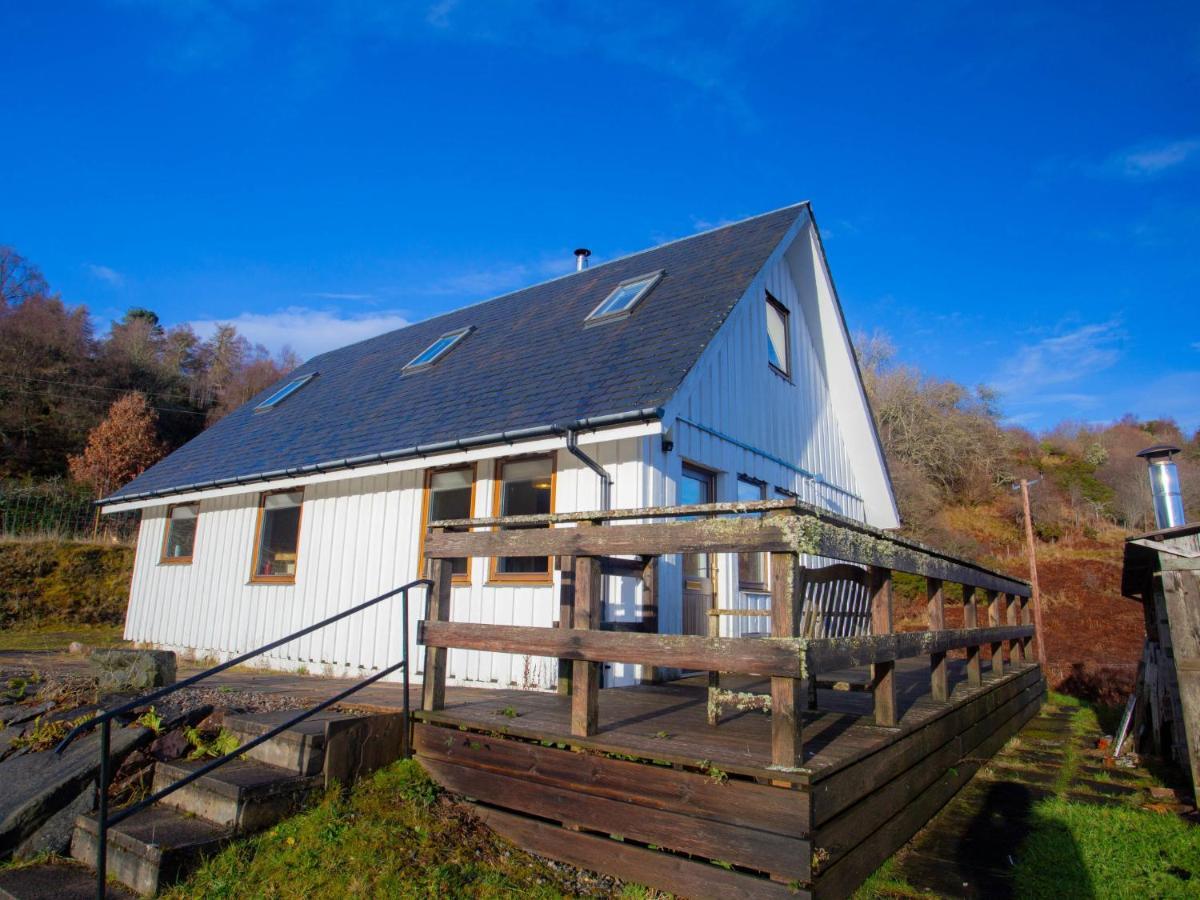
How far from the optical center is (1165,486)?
9.55 m

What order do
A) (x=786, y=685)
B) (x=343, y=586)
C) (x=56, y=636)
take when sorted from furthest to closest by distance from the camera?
(x=56, y=636)
(x=343, y=586)
(x=786, y=685)

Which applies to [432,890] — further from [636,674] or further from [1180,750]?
[1180,750]

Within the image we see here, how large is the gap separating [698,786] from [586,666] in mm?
894

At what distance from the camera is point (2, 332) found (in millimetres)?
25172

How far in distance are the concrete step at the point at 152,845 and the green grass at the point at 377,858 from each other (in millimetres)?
80

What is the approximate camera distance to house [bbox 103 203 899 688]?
24.0 feet

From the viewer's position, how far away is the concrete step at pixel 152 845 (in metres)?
3.45

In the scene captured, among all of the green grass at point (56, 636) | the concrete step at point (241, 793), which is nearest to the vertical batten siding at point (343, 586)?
the green grass at point (56, 636)

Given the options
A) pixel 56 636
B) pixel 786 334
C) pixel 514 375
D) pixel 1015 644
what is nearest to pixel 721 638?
pixel 514 375

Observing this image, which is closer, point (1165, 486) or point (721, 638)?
point (721, 638)

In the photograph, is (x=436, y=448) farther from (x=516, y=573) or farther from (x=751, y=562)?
(x=751, y=562)

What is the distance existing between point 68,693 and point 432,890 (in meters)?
3.84

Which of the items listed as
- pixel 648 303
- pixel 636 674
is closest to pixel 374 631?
pixel 636 674

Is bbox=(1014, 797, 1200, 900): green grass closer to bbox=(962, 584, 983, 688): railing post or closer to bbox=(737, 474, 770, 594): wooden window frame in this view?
bbox=(962, 584, 983, 688): railing post
